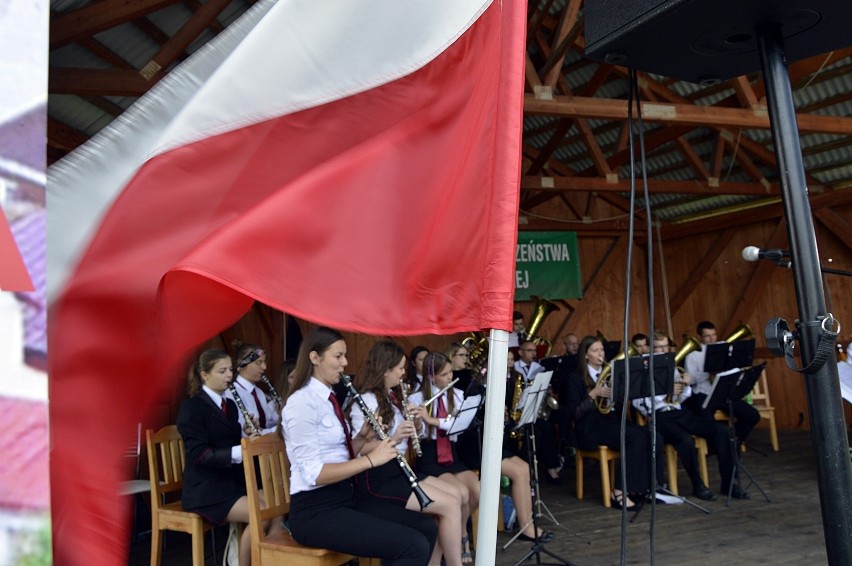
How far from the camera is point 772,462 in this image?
779cm

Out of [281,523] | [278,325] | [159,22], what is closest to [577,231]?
[278,325]

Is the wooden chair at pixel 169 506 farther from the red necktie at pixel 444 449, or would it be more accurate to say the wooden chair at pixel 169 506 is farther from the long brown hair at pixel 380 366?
the red necktie at pixel 444 449

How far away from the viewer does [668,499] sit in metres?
6.09

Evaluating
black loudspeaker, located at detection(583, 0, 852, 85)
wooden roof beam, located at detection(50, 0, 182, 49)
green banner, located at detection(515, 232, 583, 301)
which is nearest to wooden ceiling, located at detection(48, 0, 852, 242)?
wooden roof beam, located at detection(50, 0, 182, 49)

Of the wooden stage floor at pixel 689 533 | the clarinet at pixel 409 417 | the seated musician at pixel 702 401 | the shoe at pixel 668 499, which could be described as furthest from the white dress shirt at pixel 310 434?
the seated musician at pixel 702 401

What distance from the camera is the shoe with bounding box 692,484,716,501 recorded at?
6121mm

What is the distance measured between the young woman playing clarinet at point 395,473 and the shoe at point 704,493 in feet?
9.77

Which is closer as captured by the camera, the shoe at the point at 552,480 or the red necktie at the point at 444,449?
the red necktie at the point at 444,449

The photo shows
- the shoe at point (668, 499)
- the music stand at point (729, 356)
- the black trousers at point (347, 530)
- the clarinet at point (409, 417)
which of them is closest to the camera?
the black trousers at point (347, 530)

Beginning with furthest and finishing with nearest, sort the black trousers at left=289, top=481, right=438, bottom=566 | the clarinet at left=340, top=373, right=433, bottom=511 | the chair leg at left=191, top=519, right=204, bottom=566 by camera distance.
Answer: the chair leg at left=191, top=519, right=204, bottom=566 → the clarinet at left=340, top=373, right=433, bottom=511 → the black trousers at left=289, top=481, right=438, bottom=566

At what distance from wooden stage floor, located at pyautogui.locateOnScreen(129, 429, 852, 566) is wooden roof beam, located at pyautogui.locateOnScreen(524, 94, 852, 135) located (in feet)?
12.7

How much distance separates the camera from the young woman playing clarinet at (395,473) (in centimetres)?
376

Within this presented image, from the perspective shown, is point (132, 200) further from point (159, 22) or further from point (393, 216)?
point (159, 22)

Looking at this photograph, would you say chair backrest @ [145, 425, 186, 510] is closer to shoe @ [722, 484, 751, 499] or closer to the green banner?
shoe @ [722, 484, 751, 499]
